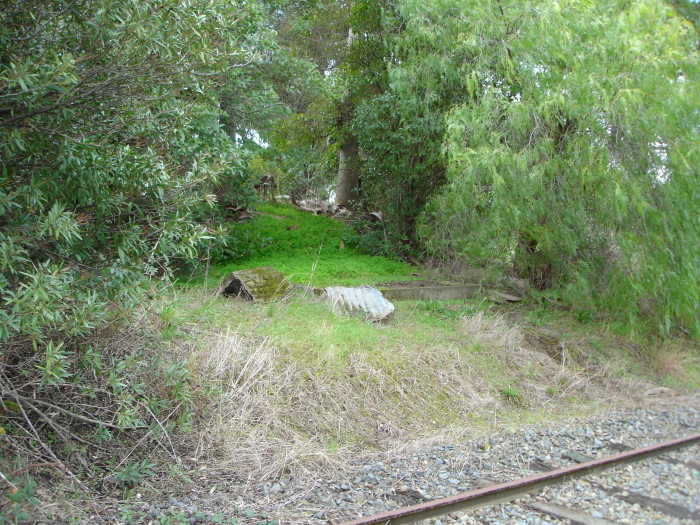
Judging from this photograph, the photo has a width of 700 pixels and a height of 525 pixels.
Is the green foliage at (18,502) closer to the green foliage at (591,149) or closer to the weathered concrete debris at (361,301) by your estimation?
the weathered concrete debris at (361,301)

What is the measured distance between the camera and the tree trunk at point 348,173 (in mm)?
17953

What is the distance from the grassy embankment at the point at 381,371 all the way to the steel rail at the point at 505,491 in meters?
1.33

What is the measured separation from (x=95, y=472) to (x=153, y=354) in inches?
54.0

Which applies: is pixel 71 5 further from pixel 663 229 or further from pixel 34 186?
pixel 663 229

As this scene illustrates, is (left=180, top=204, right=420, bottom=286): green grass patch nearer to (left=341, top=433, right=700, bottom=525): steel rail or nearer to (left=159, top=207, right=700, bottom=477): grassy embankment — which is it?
(left=159, top=207, right=700, bottom=477): grassy embankment

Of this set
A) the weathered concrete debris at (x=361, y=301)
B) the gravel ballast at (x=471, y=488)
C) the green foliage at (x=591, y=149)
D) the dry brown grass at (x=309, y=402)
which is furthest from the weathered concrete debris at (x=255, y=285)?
the gravel ballast at (x=471, y=488)

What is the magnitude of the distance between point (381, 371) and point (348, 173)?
12349 mm

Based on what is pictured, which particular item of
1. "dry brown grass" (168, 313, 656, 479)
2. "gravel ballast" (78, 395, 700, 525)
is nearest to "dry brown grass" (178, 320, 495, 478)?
"dry brown grass" (168, 313, 656, 479)

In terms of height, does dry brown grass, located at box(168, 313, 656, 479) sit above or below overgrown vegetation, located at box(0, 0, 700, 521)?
below

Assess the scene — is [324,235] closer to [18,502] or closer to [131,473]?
[131,473]

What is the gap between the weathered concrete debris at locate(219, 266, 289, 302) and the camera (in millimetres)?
9406

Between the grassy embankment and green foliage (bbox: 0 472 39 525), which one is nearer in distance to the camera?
green foliage (bbox: 0 472 39 525)

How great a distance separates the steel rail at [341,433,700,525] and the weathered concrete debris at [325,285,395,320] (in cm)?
415

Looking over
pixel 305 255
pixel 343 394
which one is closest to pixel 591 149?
pixel 343 394
